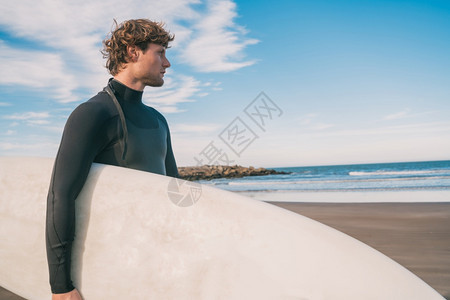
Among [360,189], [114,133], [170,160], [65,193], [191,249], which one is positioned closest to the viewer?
[65,193]

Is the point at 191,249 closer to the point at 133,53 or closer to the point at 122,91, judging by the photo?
the point at 122,91

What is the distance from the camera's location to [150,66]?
1544 mm

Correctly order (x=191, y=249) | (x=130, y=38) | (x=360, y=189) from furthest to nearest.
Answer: (x=360, y=189) → (x=130, y=38) → (x=191, y=249)

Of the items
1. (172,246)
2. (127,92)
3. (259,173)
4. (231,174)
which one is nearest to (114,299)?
(172,246)

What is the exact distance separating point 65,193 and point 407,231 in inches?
184

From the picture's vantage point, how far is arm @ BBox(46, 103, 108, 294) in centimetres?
108

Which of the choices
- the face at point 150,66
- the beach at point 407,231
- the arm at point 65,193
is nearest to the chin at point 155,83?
the face at point 150,66

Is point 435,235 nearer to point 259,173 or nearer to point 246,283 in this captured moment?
point 246,283

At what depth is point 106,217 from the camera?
1289 mm

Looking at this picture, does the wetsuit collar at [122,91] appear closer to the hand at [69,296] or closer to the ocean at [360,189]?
the hand at [69,296]

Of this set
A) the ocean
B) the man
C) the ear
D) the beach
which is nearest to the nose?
the man

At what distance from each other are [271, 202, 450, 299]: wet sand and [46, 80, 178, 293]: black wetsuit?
6.47 feet

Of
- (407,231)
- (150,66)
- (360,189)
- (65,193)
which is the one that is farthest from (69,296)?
(360,189)

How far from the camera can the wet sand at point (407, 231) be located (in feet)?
8.96
